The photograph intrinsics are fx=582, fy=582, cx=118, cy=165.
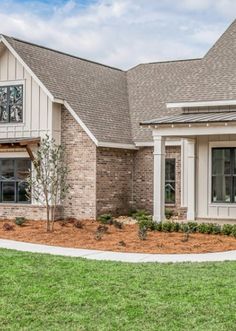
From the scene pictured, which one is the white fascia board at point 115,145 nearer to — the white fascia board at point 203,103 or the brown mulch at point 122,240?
the white fascia board at point 203,103

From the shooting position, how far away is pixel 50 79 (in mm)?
21516

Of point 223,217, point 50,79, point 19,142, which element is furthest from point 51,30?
point 223,217

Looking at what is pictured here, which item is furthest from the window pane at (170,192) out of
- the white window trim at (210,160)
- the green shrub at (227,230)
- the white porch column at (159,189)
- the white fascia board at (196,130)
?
the green shrub at (227,230)

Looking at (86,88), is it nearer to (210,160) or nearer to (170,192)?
(170,192)

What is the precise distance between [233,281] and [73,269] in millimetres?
2831

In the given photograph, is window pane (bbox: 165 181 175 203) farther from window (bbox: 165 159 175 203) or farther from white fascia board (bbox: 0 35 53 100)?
white fascia board (bbox: 0 35 53 100)

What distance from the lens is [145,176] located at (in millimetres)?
23047

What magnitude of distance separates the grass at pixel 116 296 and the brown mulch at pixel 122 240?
97.5 inches

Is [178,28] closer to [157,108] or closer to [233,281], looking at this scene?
[157,108]

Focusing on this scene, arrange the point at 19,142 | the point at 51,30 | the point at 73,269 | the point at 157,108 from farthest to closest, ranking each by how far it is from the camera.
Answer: the point at 51,30 → the point at 157,108 → the point at 19,142 → the point at 73,269

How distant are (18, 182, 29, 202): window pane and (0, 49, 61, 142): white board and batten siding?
1.82 m

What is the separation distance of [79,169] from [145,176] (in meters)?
3.18

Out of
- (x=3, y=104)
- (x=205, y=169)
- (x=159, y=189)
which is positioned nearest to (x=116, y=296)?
(x=159, y=189)

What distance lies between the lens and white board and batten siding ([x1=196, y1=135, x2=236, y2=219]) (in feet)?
62.6
